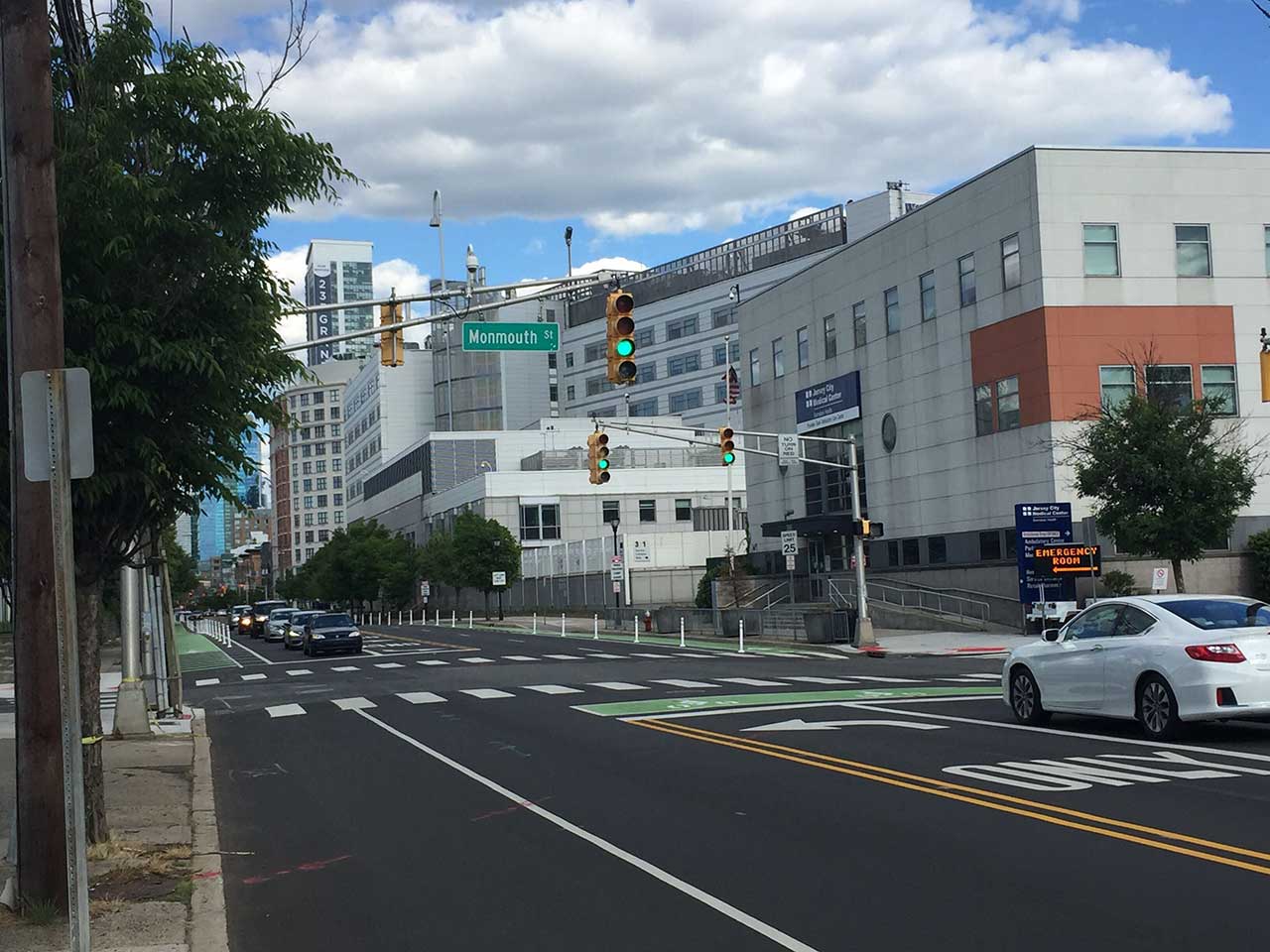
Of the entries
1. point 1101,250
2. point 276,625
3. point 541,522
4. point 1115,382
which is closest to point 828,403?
point 1115,382

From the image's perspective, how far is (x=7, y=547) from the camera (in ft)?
34.3

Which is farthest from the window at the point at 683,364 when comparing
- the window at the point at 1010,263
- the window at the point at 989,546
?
the window at the point at 1010,263

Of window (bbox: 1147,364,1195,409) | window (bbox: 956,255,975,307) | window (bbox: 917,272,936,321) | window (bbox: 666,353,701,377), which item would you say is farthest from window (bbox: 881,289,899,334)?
window (bbox: 666,353,701,377)

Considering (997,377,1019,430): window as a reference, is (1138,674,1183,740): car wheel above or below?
below

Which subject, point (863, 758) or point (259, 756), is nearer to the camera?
point (863, 758)

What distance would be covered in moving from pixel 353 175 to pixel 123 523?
3.47 meters

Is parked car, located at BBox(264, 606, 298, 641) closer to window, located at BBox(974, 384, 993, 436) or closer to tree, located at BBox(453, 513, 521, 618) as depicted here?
tree, located at BBox(453, 513, 521, 618)

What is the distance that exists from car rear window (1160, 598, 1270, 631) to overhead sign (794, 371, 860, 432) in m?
43.1

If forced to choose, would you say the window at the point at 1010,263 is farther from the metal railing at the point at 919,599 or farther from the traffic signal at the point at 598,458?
the traffic signal at the point at 598,458

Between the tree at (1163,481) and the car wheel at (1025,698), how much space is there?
20.2 meters

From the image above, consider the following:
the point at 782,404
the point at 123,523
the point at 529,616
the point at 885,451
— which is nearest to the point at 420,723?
the point at 123,523

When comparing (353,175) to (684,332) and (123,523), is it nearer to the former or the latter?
(123,523)

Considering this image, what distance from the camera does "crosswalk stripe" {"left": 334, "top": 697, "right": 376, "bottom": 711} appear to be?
25.6 metres

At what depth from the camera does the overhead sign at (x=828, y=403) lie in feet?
192
